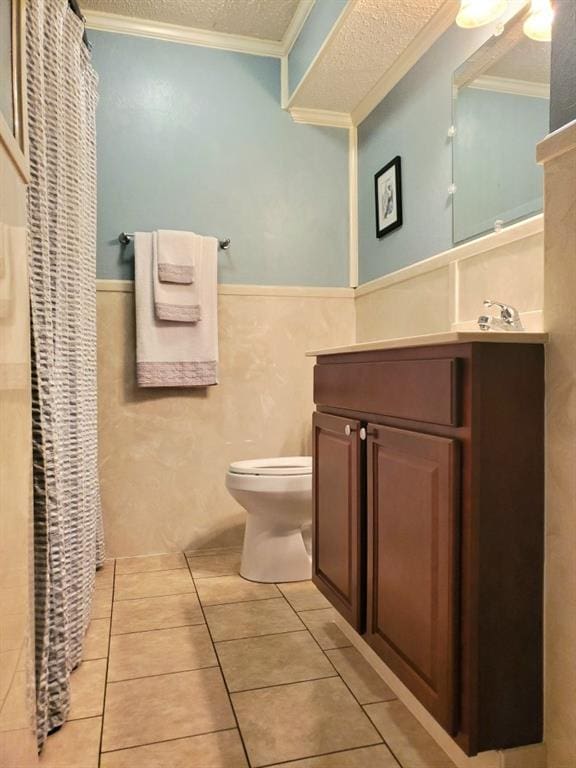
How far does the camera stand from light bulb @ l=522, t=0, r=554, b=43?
1.58m

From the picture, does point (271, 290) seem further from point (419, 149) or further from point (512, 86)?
point (512, 86)

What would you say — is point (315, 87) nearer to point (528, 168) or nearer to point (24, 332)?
point (528, 168)

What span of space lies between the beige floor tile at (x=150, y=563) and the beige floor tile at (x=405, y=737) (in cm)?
129

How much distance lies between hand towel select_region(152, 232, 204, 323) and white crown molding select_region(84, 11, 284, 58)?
90 cm

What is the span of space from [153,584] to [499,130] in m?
2.06

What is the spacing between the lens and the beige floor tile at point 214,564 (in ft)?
7.69

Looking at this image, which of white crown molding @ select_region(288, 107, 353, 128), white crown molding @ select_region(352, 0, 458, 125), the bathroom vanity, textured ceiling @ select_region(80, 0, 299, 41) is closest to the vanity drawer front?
the bathroom vanity

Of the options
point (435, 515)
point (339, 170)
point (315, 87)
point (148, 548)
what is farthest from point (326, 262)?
point (435, 515)

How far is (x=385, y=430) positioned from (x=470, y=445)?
1.03 ft

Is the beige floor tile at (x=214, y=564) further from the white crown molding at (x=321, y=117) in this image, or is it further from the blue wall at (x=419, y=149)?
the white crown molding at (x=321, y=117)

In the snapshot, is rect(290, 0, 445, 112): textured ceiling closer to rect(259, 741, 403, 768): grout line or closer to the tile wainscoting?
the tile wainscoting

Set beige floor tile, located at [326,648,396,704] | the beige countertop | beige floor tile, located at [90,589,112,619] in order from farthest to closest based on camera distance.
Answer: beige floor tile, located at [90,589,112,619], beige floor tile, located at [326,648,396,704], the beige countertop

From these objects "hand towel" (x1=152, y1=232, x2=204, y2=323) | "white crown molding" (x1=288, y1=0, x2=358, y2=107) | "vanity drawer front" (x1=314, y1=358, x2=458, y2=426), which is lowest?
"vanity drawer front" (x1=314, y1=358, x2=458, y2=426)

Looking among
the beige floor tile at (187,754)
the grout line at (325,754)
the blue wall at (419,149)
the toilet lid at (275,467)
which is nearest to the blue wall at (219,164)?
the blue wall at (419,149)
